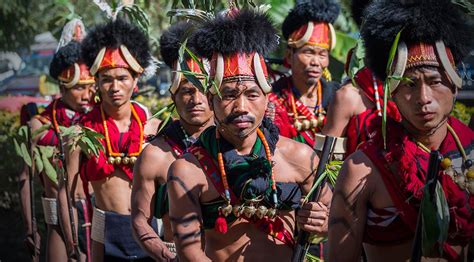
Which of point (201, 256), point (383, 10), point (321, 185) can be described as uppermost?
point (383, 10)

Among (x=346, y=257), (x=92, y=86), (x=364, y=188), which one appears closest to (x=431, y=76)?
(x=364, y=188)

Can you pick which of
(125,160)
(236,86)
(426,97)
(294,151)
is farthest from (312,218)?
(125,160)

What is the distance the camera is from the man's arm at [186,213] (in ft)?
14.8

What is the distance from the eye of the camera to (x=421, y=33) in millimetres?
3967

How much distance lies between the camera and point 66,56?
8.55 m

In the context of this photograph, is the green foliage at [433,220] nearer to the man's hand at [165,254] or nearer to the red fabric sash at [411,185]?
the red fabric sash at [411,185]

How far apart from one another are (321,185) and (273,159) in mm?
319

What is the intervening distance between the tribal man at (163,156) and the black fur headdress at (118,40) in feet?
4.05

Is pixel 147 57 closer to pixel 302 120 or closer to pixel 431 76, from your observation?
pixel 302 120

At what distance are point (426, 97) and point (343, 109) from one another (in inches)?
94.1

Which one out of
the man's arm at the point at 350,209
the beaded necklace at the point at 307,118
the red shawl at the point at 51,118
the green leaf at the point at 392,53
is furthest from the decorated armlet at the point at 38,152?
the green leaf at the point at 392,53

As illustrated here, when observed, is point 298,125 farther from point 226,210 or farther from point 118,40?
point 226,210

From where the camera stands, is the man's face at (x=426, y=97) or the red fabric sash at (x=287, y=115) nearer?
the man's face at (x=426, y=97)

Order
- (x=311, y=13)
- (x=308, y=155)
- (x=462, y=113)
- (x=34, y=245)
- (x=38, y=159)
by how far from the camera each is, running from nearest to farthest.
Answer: (x=308, y=155), (x=311, y=13), (x=38, y=159), (x=34, y=245), (x=462, y=113)
